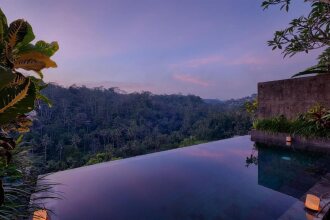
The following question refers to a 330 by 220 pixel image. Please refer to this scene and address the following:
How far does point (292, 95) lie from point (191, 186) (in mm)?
5922

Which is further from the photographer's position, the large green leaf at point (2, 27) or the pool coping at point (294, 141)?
the pool coping at point (294, 141)

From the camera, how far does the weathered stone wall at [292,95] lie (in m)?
6.75

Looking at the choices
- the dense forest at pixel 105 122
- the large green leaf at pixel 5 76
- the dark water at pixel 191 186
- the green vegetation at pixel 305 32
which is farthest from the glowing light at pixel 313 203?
the dense forest at pixel 105 122

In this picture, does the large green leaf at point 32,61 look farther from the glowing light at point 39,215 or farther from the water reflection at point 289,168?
the water reflection at point 289,168

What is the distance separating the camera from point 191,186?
3.60 meters

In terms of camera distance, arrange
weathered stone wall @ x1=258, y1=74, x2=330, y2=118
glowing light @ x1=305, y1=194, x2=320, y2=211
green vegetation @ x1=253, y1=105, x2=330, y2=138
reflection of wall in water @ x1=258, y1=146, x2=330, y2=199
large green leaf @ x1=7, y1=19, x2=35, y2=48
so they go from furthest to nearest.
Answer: weathered stone wall @ x1=258, y1=74, x2=330, y2=118
green vegetation @ x1=253, y1=105, x2=330, y2=138
reflection of wall in water @ x1=258, y1=146, x2=330, y2=199
glowing light @ x1=305, y1=194, x2=320, y2=211
large green leaf @ x1=7, y1=19, x2=35, y2=48

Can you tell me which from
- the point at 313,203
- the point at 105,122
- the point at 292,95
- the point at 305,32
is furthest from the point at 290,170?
the point at 105,122

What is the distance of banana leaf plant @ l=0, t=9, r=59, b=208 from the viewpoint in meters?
0.85

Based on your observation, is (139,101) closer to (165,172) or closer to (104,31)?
(104,31)

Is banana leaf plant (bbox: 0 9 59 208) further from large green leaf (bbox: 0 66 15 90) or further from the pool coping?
the pool coping

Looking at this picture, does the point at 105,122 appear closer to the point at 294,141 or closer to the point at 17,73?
the point at 294,141

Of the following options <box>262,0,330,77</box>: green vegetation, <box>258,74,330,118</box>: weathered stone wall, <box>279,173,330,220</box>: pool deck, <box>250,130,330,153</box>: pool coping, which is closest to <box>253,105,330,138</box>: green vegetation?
<box>250,130,330,153</box>: pool coping

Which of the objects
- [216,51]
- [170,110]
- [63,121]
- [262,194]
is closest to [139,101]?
[170,110]

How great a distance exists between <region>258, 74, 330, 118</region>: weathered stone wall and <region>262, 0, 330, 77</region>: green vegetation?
2.92 meters
